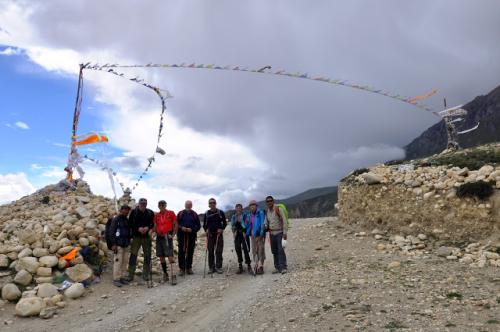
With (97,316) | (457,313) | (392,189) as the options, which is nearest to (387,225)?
(392,189)

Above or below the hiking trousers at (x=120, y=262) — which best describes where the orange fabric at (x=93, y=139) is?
above

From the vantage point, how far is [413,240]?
52.5ft

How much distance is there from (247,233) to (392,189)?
8570 mm

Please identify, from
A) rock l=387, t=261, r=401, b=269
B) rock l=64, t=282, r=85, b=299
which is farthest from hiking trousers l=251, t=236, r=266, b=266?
rock l=64, t=282, r=85, b=299

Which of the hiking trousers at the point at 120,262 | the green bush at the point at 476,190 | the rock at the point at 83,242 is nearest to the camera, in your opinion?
the hiking trousers at the point at 120,262

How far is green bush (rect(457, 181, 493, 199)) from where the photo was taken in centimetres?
1528

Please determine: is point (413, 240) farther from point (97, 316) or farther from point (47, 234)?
point (47, 234)

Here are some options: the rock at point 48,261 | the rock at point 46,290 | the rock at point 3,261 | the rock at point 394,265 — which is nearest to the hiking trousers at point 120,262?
the rock at point 48,261

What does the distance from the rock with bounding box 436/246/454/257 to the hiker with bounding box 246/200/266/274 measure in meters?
6.27

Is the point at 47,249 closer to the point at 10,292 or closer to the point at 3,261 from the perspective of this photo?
the point at 3,261

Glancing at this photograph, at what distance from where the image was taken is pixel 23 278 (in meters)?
10.7

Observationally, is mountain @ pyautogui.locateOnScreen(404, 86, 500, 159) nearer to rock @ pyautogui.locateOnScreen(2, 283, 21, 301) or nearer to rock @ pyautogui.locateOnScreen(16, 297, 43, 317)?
rock @ pyautogui.locateOnScreen(2, 283, 21, 301)

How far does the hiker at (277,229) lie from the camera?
42.5 ft

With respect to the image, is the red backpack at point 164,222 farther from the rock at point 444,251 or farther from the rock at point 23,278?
the rock at point 444,251
